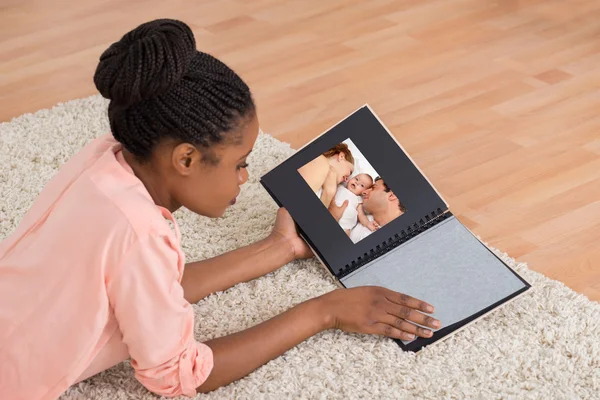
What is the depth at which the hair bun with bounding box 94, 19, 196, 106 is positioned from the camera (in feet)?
3.42

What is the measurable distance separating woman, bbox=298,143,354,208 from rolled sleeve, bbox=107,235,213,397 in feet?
1.48

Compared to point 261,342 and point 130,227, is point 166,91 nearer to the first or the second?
point 130,227

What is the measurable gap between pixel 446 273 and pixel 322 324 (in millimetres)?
238

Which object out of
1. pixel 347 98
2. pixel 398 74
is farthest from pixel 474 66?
pixel 347 98

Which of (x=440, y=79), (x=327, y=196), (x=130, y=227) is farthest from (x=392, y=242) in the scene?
(x=440, y=79)

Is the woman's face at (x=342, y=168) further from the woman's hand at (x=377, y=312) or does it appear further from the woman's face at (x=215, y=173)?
the woman's face at (x=215, y=173)

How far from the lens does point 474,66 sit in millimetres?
Result: 2377

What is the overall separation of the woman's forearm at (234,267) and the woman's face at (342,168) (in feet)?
0.52

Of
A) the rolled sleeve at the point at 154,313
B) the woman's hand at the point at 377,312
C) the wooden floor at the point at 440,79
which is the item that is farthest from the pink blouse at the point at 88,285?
the wooden floor at the point at 440,79

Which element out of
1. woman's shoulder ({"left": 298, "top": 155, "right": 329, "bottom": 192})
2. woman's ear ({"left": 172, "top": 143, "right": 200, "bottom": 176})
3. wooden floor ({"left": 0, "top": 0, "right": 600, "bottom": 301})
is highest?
woman's ear ({"left": 172, "top": 143, "right": 200, "bottom": 176})

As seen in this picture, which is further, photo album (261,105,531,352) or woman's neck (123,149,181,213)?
photo album (261,105,531,352)

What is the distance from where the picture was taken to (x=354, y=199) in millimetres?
1511

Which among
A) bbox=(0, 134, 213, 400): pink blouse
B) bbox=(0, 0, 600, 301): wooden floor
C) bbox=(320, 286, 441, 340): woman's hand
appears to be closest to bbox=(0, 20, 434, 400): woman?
bbox=(0, 134, 213, 400): pink blouse

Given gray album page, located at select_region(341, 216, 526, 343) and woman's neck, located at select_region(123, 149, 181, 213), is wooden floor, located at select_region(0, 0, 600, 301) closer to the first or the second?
gray album page, located at select_region(341, 216, 526, 343)
